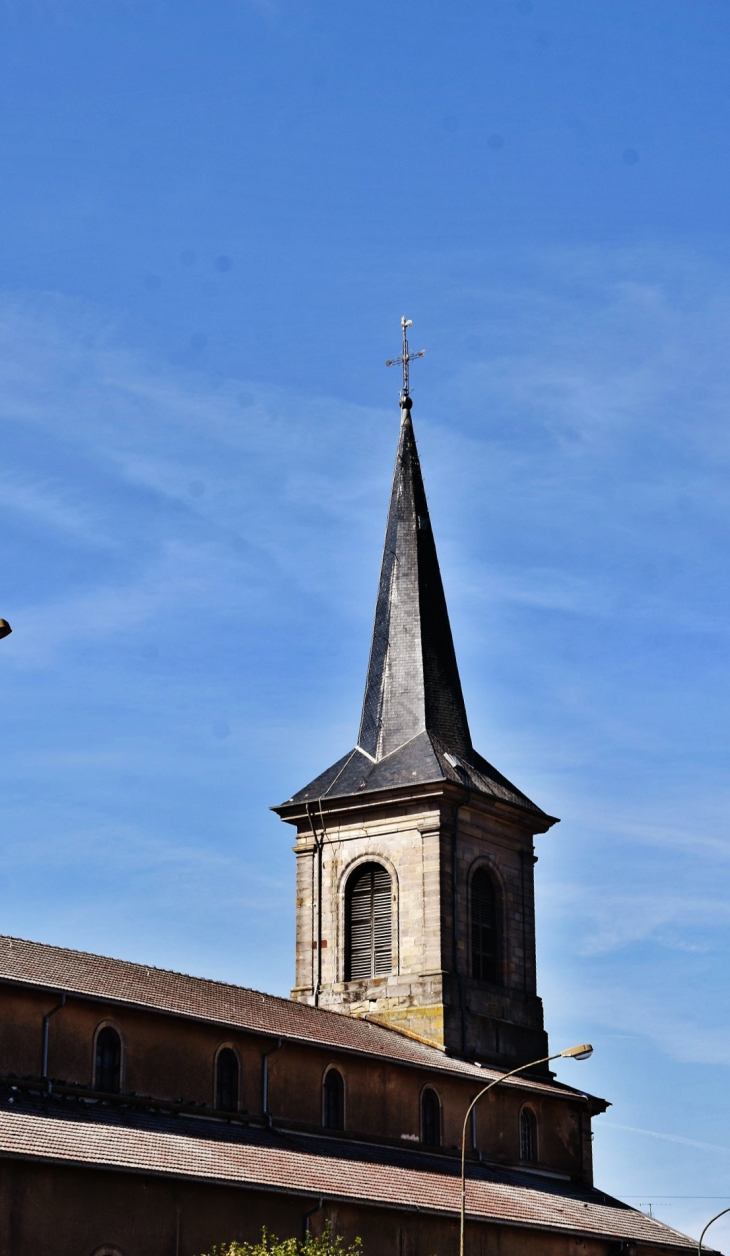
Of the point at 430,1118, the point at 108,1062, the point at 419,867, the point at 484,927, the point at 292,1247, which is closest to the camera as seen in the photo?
the point at 292,1247

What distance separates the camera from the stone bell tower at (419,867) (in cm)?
4988

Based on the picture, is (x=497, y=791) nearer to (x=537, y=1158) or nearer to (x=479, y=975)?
(x=479, y=975)

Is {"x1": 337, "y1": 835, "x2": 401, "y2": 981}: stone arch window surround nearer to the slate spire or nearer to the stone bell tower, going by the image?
the stone bell tower

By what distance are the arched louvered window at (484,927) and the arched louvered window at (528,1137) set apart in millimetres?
3939

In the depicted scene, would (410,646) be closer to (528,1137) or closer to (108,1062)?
(528,1137)

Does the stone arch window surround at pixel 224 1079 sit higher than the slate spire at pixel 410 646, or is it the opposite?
the slate spire at pixel 410 646

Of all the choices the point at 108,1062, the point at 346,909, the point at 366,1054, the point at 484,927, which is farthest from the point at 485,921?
the point at 108,1062

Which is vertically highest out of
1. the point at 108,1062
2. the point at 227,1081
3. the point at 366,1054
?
the point at 366,1054

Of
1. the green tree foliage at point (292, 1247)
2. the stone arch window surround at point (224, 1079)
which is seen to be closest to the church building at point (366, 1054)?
the stone arch window surround at point (224, 1079)

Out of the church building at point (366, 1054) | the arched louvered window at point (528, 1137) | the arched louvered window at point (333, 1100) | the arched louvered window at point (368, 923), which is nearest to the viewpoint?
the church building at point (366, 1054)

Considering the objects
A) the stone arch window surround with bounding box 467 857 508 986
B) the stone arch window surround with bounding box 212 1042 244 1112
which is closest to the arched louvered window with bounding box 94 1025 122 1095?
the stone arch window surround with bounding box 212 1042 244 1112

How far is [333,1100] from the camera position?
138ft

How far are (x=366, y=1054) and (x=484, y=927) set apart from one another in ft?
33.6

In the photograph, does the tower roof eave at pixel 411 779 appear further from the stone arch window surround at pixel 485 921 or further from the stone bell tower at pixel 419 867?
the stone arch window surround at pixel 485 921
